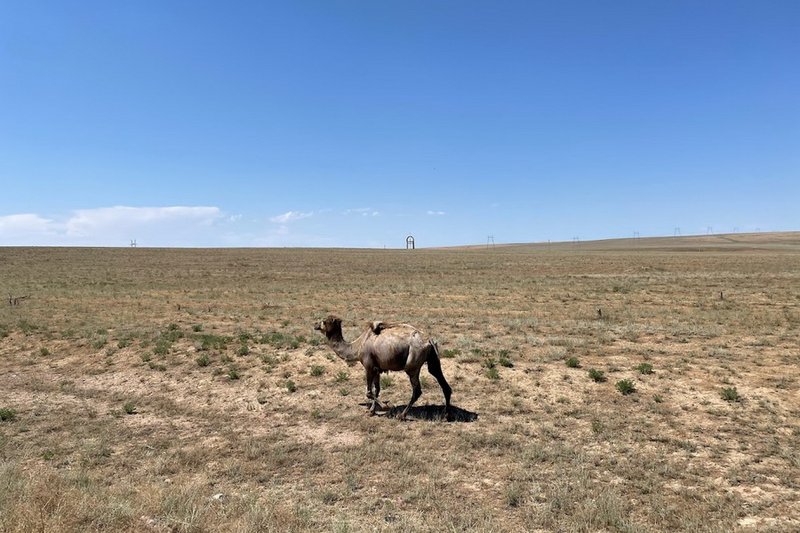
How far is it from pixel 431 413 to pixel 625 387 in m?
4.54

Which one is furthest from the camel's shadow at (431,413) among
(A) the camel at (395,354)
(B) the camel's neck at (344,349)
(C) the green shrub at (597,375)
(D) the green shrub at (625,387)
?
(C) the green shrub at (597,375)

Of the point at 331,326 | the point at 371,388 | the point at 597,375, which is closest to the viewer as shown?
the point at 371,388

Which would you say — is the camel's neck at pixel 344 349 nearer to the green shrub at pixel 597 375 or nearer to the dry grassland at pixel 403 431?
the dry grassland at pixel 403 431

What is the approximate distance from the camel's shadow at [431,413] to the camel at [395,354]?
19 cm

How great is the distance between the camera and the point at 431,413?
9.64 m

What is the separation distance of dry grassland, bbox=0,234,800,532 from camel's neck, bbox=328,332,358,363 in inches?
43.4

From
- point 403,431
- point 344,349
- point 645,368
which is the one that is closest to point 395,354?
point 403,431

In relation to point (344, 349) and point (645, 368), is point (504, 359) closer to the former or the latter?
point (645, 368)

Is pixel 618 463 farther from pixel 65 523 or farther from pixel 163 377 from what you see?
pixel 163 377

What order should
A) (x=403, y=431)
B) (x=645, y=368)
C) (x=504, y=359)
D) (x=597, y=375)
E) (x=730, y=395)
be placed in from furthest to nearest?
(x=504, y=359)
(x=645, y=368)
(x=597, y=375)
(x=730, y=395)
(x=403, y=431)

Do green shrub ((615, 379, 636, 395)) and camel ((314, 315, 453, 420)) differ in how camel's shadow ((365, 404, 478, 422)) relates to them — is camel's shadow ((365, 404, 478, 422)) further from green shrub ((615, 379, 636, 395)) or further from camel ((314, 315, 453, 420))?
green shrub ((615, 379, 636, 395))

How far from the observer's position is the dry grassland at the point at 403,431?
5.67 metres

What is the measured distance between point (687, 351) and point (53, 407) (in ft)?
55.7

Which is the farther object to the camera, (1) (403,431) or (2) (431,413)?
(2) (431,413)
